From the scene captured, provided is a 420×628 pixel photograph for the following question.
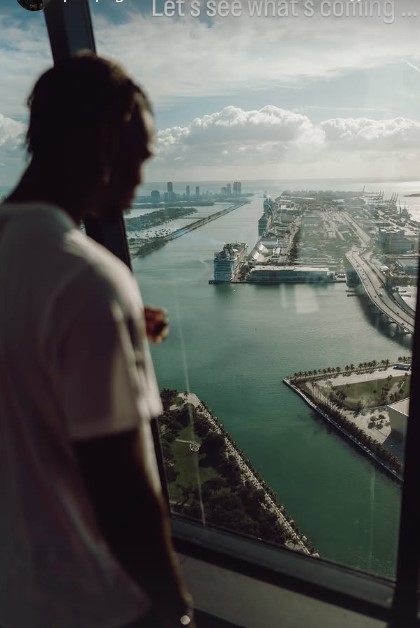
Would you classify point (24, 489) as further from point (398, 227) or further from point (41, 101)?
point (398, 227)

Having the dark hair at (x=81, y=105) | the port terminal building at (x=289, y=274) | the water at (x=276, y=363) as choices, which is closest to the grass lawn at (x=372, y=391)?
the water at (x=276, y=363)

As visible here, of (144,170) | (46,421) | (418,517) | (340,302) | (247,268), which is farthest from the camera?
(247,268)

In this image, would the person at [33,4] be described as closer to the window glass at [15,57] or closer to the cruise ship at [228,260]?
the window glass at [15,57]

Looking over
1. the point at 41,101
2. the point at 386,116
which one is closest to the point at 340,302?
the point at 386,116

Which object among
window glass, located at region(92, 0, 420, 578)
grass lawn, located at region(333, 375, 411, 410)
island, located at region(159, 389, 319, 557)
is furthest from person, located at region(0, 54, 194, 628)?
island, located at region(159, 389, 319, 557)

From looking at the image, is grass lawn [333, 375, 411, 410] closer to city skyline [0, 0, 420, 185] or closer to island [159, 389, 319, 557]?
island [159, 389, 319, 557]
